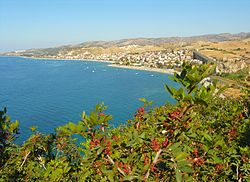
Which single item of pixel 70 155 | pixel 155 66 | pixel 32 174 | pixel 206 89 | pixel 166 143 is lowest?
pixel 155 66

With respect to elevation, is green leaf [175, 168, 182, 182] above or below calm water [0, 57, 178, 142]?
above

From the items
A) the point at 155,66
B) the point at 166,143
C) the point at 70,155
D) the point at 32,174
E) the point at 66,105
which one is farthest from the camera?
the point at 155,66

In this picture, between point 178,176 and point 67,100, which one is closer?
point 178,176

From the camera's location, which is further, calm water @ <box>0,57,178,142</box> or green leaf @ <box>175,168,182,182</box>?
calm water @ <box>0,57,178,142</box>

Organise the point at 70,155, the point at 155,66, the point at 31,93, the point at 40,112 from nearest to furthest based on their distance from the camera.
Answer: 1. the point at 70,155
2. the point at 40,112
3. the point at 31,93
4. the point at 155,66

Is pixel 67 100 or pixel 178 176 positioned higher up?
pixel 178 176

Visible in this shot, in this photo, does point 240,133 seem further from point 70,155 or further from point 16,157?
point 70,155

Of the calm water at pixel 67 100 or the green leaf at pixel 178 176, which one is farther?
the calm water at pixel 67 100

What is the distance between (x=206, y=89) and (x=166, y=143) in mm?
600

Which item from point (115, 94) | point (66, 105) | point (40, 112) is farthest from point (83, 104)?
point (115, 94)

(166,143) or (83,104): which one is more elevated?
(166,143)

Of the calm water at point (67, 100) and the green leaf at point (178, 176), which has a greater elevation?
the green leaf at point (178, 176)

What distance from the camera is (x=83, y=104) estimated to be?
6450 cm

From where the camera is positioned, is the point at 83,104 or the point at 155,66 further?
the point at 155,66
